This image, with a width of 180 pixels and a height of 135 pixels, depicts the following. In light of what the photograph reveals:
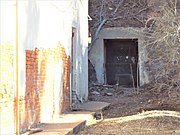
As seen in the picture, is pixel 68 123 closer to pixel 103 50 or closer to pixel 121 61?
pixel 103 50

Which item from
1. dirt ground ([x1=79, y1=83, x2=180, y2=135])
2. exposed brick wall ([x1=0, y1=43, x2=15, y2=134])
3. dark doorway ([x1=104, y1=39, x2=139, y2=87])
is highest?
dark doorway ([x1=104, y1=39, x2=139, y2=87])

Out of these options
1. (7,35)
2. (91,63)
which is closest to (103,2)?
(91,63)

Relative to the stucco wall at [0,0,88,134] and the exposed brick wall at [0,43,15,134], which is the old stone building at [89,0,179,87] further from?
the exposed brick wall at [0,43,15,134]

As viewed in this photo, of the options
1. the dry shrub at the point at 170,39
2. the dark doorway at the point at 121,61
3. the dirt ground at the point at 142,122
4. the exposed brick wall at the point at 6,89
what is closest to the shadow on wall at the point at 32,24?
the exposed brick wall at the point at 6,89

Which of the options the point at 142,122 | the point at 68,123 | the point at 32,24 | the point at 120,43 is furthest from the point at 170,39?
the point at 120,43

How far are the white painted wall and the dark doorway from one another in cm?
997

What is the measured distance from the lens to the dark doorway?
2578 centimetres

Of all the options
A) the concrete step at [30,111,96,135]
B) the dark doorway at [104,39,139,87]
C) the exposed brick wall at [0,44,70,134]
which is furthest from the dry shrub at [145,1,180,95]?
the dark doorway at [104,39,139,87]

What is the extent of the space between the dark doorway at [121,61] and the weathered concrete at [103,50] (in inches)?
33.0

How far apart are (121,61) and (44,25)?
54.0 ft

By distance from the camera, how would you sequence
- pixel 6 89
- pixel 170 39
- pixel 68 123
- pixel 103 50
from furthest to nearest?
pixel 103 50
pixel 170 39
pixel 68 123
pixel 6 89

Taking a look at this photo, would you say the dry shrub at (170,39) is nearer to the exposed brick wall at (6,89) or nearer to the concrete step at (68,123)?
the concrete step at (68,123)

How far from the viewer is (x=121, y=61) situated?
2611 cm

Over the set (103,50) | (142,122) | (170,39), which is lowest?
(142,122)
